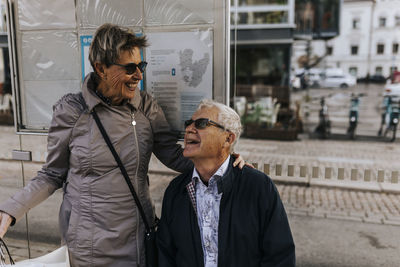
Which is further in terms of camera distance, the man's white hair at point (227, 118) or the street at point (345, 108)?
the street at point (345, 108)

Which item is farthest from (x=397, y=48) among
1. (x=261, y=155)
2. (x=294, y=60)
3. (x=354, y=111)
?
(x=261, y=155)

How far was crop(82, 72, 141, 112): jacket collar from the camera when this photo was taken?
194cm

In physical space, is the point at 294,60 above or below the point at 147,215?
above

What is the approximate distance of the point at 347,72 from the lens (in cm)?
2453

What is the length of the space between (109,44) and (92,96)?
283 mm

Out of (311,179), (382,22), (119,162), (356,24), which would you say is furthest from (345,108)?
(119,162)

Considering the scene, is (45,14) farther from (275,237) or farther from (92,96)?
(275,237)

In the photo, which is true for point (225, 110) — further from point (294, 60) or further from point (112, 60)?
point (294, 60)

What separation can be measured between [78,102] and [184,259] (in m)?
1.01

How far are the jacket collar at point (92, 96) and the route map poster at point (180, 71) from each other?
50cm

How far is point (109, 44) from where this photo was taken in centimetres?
188

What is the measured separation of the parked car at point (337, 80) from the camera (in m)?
24.0

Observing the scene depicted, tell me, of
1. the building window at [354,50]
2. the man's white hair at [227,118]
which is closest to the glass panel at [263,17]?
the building window at [354,50]

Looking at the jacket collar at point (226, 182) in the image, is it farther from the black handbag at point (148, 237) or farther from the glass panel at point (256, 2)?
the glass panel at point (256, 2)
